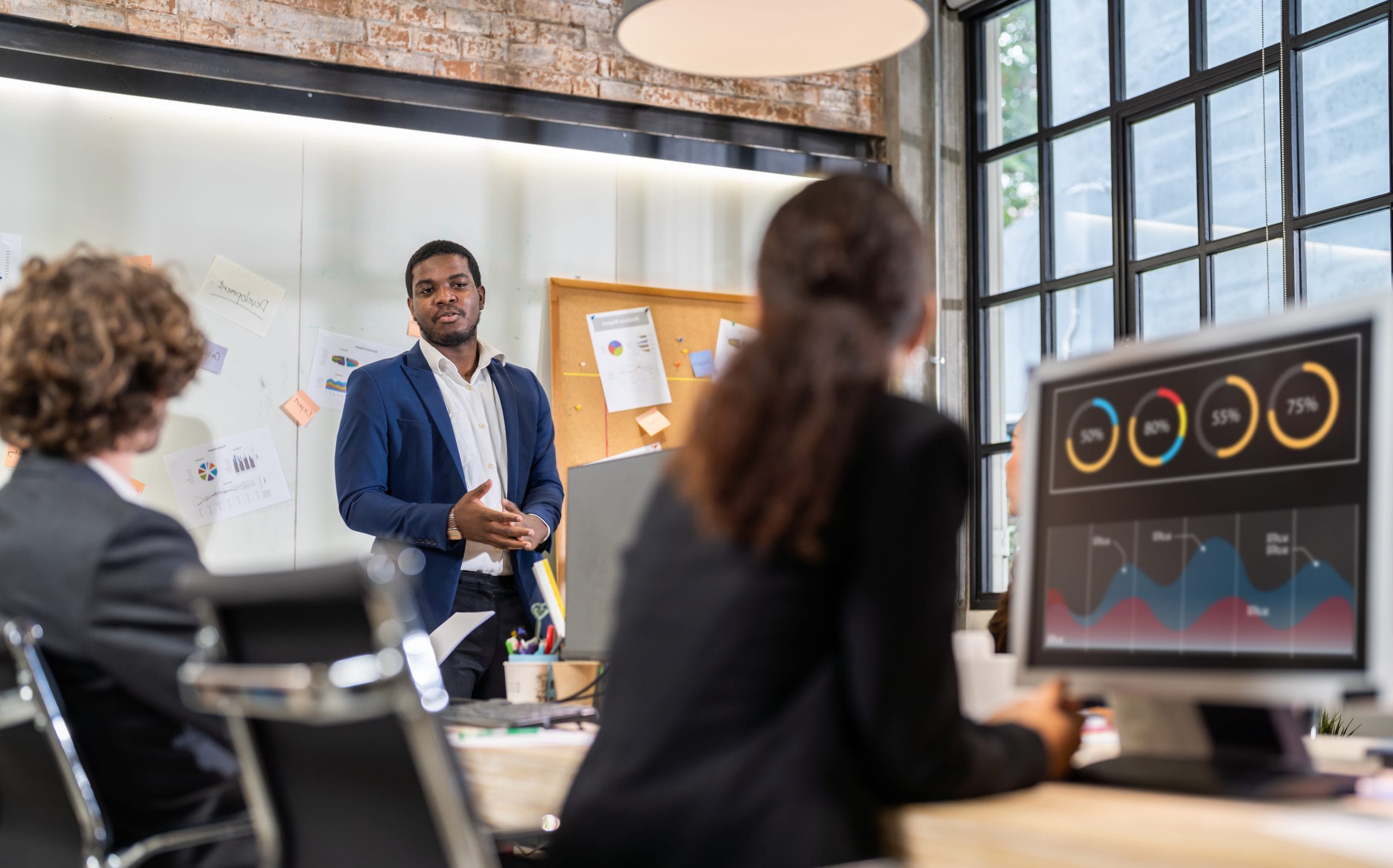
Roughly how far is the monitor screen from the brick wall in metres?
3.69

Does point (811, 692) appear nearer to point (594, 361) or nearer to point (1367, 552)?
point (1367, 552)

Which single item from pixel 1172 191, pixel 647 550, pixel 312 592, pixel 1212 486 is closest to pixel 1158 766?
pixel 1212 486

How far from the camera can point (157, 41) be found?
4359mm

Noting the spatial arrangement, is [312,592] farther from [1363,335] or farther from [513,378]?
[513,378]

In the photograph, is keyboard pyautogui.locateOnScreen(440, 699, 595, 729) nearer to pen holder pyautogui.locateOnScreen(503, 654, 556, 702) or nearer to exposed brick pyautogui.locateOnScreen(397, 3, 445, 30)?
pen holder pyautogui.locateOnScreen(503, 654, 556, 702)

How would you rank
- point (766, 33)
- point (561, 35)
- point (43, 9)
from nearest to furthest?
point (766, 33), point (43, 9), point (561, 35)

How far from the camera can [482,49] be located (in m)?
4.80

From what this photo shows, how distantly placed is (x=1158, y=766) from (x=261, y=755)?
89cm

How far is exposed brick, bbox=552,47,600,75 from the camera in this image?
4938 mm

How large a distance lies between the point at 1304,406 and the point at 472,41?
4.00 meters

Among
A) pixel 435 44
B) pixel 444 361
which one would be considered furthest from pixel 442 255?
pixel 435 44

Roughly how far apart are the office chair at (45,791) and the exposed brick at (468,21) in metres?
3.65

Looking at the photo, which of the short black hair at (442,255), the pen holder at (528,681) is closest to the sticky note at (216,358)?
the short black hair at (442,255)

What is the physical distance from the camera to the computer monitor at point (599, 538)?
2.33 metres
